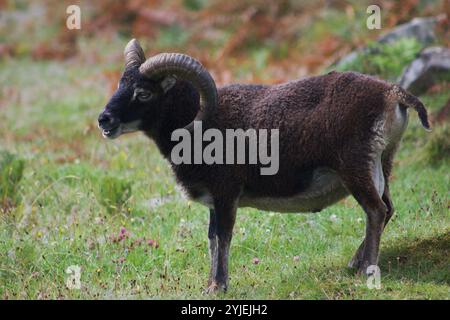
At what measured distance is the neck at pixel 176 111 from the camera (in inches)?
336

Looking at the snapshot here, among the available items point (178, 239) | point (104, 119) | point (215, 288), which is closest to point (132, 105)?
point (104, 119)

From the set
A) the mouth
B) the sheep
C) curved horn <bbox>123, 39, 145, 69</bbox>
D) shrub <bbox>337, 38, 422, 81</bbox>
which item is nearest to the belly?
the sheep

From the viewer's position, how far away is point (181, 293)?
26.5 ft

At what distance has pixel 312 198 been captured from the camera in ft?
27.5

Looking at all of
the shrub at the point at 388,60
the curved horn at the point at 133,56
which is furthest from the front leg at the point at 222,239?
the shrub at the point at 388,60

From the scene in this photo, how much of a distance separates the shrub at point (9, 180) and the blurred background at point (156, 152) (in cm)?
2

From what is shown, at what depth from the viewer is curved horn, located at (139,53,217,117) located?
27.0ft

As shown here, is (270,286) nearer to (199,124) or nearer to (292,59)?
(199,124)

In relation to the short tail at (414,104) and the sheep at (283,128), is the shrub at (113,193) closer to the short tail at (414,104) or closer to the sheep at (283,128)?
the sheep at (283,128)

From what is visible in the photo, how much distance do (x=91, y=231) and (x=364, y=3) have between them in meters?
11.8

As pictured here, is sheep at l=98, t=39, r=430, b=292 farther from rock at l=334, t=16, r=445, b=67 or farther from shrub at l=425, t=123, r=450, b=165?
rock at l=334, t=16, r=445, b=67

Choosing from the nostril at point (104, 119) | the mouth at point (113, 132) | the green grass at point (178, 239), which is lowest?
the green grass at point (178, 239)

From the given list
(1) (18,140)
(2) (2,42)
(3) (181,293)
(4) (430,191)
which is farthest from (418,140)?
(2) (2,42)

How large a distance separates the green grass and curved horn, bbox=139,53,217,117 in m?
1.96
